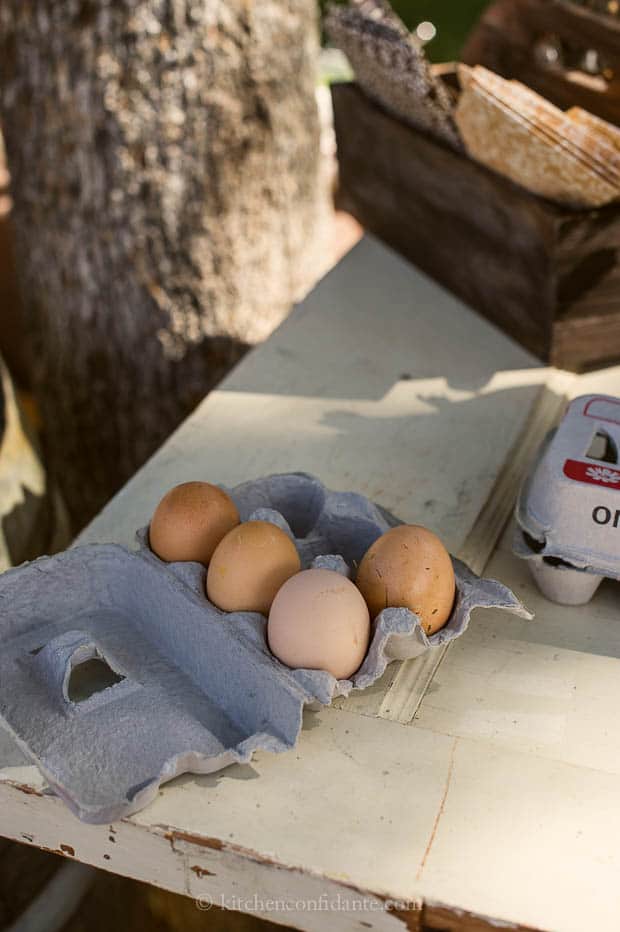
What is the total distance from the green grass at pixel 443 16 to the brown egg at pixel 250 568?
2.82 metres

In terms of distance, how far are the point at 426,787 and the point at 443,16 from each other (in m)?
3.09

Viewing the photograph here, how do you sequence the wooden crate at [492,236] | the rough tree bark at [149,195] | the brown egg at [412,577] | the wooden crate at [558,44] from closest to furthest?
the brown egg at [412,577]
the wooden crate at [492,236]
the wooden crate at [558,44]
the rough tree bark at [149,195]

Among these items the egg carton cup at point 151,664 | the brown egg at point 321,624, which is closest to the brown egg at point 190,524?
the egg carton cup at point 151,664

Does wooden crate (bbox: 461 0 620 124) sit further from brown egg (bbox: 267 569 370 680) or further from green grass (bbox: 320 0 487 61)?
green grass (bbox: 320 0 487 61)

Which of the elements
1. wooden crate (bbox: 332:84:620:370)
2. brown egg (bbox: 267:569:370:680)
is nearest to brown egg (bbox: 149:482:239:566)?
brown egg (bbox: 267:569:370:680)

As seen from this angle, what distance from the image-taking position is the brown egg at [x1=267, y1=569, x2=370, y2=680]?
77cm

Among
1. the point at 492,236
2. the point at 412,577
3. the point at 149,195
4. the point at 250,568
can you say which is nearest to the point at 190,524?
the point at 250,568

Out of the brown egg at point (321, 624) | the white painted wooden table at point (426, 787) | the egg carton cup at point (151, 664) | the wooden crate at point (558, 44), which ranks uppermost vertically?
the wooden crate at point (558, 44)

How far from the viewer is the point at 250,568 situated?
32.6 inches

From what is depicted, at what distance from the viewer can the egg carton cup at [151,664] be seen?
0.75 meters

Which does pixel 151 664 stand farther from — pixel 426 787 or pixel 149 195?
pixel 149 195

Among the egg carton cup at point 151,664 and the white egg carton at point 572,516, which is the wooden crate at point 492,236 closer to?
the white egg carton at point 572,516

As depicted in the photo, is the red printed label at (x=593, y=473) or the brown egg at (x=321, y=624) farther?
the red printed label at (x=593, y=473)

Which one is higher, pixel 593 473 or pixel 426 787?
pixel 593 473
